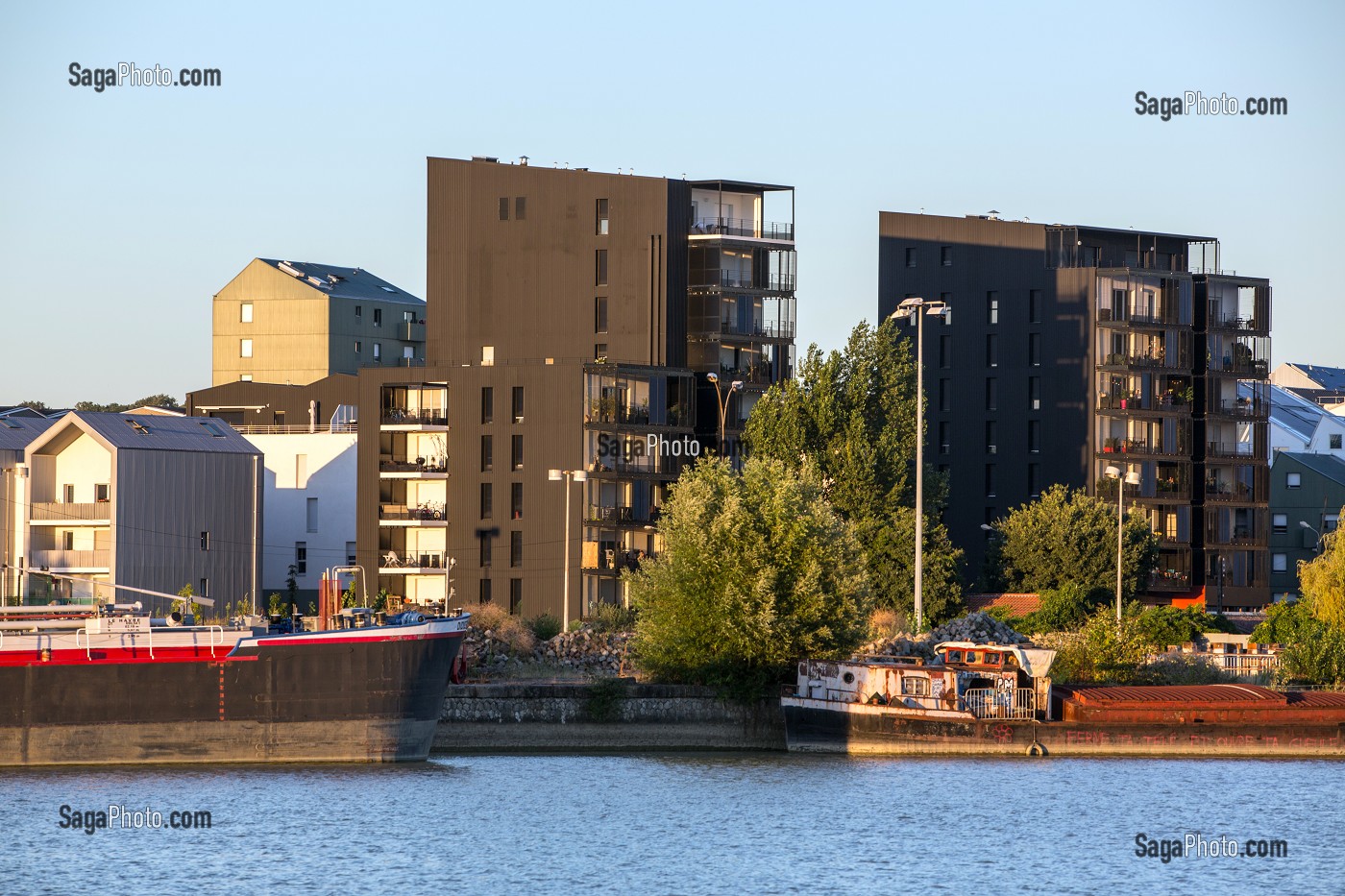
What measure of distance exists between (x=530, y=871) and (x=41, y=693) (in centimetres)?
1896

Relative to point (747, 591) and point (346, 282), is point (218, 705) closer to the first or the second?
point (747, 591)

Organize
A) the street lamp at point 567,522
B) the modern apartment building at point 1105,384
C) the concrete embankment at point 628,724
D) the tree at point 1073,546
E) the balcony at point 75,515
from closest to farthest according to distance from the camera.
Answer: the concrete embankment at point 628,724 < the street lamp at point 567,522 < the balcony at point 75,515 < the tree at point 1073,546 < the modern apartment building at point 1105,384

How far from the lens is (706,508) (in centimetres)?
6294

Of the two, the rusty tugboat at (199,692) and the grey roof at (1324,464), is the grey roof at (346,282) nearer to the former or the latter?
the grey roof at (1324,464)

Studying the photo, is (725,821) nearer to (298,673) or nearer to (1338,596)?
(298,673)

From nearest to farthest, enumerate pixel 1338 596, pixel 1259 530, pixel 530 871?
pixel 530 871 < pixel 1338 596 < pixel 1259 530

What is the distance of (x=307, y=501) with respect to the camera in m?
109

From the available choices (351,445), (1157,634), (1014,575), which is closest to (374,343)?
(351,445)

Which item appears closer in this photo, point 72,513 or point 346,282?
point 72,513

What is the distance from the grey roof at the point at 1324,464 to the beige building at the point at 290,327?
6293 cm

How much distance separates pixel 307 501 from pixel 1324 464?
69386mm

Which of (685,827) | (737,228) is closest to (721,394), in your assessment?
(737,228)

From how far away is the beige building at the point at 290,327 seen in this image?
13938cm

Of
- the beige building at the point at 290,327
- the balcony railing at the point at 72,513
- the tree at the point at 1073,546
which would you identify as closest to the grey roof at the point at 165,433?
the balcony railing at the point at 72,513
